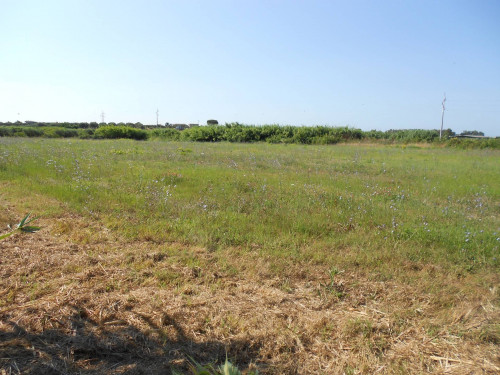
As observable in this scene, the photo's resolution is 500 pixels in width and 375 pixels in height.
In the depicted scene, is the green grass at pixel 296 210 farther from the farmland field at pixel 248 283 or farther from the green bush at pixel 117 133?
the green bush at pixel 117 133

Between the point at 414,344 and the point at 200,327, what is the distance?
1.83 meters

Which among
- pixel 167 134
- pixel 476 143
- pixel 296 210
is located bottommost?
pixel 296 210

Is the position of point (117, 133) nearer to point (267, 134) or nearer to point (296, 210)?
point (267, 134)

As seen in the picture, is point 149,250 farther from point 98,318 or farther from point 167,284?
point 98,318

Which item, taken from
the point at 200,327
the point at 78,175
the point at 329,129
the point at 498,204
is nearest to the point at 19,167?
the point at 78,175

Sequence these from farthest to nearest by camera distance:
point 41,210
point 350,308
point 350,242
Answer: point 41,210 < point 350,242 < point 350,308

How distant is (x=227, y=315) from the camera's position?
9.99 ft

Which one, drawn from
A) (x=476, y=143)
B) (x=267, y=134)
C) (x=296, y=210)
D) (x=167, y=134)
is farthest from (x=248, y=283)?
(x=167, y=134)

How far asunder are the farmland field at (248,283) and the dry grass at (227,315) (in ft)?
0.05

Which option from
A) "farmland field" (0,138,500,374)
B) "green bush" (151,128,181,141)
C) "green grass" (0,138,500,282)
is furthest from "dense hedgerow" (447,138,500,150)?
"green bush" (151,128,181,141)

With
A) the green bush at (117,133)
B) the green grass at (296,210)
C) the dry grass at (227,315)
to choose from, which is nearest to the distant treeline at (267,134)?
the green bush at (117,133)

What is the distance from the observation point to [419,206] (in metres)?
6.76

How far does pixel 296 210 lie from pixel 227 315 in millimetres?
3312

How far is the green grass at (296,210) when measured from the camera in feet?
14.8
